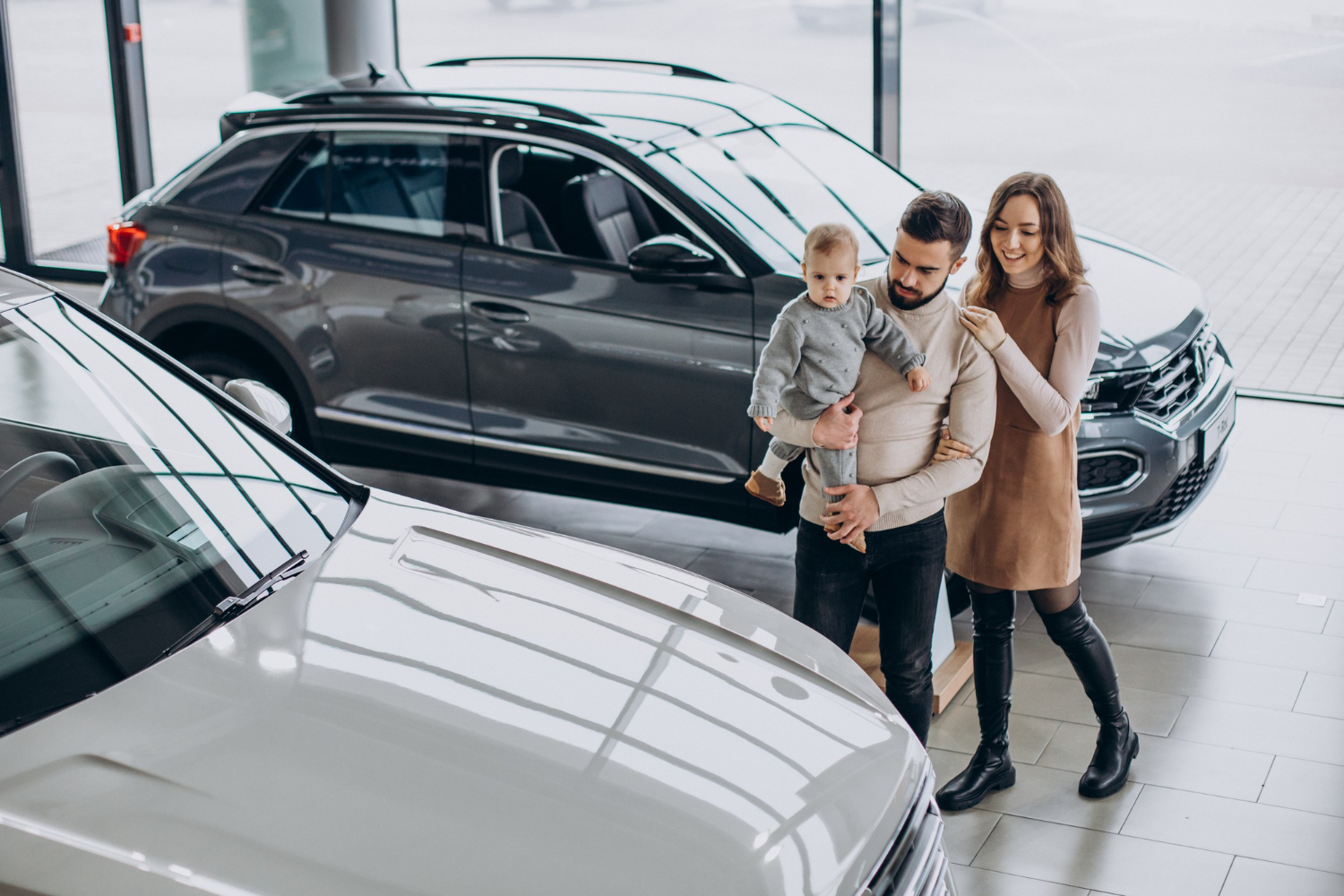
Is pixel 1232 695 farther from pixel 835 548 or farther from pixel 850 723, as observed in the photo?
pixel 850 723

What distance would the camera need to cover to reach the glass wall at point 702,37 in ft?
23.6

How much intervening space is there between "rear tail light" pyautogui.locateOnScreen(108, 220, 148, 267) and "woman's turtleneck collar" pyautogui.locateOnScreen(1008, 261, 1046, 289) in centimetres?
335

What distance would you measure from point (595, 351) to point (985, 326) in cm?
176

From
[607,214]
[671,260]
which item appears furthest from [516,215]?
[671,260]

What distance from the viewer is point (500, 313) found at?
4.59 metres

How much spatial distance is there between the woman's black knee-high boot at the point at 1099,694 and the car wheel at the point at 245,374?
2787mm

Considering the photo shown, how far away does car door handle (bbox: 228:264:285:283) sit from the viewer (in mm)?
4867

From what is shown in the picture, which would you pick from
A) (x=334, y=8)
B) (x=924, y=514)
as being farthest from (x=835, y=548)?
(x=334, y=8)

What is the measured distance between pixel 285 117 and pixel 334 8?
2933mm

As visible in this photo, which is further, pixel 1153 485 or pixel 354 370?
pixel 354 370

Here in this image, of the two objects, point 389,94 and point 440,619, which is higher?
point 389,94

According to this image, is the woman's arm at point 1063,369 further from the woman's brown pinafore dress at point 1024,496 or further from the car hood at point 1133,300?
the car hood at point 1133,300

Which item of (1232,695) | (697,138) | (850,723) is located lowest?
(1232,695)

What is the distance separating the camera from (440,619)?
7.34ft
